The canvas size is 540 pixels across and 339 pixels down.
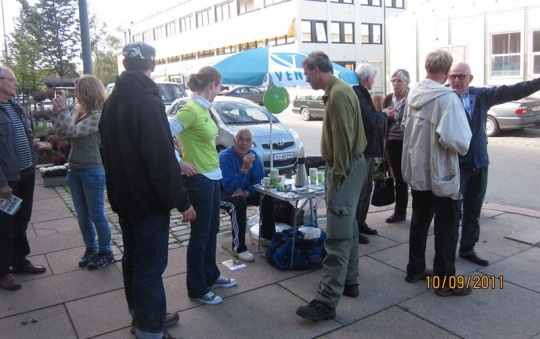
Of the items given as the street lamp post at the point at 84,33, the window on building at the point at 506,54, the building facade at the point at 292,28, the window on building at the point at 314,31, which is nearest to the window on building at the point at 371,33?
the building facade at the point at 292,28

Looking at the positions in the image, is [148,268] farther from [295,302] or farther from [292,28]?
[292,28]

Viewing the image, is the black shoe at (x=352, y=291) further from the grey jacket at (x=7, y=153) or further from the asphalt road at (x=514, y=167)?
the asphalt road at (x=514, y=167)

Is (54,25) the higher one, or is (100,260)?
(54,25)

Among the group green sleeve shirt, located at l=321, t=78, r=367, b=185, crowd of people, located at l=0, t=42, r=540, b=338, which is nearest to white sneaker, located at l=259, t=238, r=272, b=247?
crowd of people, located at l=0, t=42, r=540, b=338

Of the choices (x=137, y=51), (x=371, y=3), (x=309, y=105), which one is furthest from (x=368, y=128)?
(x=371, y=3)

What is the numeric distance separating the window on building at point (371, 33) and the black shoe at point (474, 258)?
125ft

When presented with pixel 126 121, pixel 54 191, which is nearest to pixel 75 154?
pixel 126 121

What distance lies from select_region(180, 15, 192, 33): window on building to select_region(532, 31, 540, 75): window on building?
3891 centimetres

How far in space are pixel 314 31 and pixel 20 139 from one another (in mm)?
35004

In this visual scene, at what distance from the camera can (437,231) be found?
3.81 m

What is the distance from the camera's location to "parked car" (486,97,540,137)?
13320 millimetres

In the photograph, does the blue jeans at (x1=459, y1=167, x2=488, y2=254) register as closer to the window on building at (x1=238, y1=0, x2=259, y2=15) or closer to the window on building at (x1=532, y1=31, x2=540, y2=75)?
the window on building at (x1=532, y1=31, x2=540, y2=75)

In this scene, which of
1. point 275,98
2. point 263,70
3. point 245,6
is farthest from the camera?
point 245,6

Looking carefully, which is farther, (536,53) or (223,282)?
(536,53)
